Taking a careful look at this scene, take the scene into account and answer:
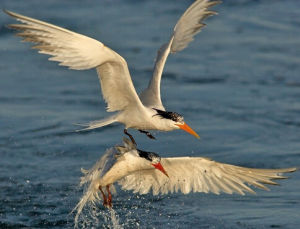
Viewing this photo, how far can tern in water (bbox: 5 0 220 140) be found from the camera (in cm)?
618

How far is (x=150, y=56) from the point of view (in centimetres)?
1244

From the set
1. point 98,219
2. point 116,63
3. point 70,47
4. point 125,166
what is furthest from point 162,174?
point 70,47

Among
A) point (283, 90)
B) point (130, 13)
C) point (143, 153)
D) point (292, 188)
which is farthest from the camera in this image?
point (130, 13)

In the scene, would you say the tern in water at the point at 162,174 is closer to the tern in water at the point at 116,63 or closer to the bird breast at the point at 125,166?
the bird breast at the point at 125,166

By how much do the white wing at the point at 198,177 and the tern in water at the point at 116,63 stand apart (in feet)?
1.13

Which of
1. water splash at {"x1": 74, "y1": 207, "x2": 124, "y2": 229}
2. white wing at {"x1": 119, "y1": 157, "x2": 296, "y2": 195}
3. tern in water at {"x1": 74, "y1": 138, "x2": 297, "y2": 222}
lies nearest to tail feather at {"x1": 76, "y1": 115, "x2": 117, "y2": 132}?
tern in water at {"x1": 74, "y1": 138, "x2": 297, "y2": 222}

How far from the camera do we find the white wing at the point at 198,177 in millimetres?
7148

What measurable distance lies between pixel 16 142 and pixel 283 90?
4.13m

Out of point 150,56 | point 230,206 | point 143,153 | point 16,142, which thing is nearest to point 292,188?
point 230,206

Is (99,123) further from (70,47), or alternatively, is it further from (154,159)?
(70,47)

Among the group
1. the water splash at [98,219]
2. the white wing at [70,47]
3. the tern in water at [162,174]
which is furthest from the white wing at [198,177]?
the white wing at [70,47]

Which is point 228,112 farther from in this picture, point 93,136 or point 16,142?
point 16,142

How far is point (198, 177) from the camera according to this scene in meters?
7.41

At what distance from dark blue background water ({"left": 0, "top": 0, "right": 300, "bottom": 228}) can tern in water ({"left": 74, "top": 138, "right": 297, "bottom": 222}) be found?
47cm
